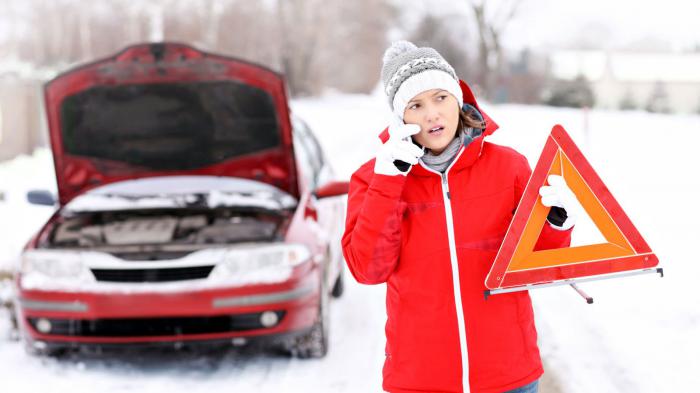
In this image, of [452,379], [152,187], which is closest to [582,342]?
[152,187]

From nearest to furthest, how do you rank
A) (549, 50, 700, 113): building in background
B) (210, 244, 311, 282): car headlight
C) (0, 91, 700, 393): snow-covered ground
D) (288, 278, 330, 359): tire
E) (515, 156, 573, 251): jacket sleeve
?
(515, 156, 573, 251): jacket sleeve
(0, 91, 700, 393): snow-covered ground
(210, 244, 311, 282): car headlight
(288, 278, 330, 359): tire
(549, 50, 700, 113): building in background

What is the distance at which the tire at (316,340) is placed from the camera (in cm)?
541

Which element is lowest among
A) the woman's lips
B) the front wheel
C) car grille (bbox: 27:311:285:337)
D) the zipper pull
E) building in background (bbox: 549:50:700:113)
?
the front wheel

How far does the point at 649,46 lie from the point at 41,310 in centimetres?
11721

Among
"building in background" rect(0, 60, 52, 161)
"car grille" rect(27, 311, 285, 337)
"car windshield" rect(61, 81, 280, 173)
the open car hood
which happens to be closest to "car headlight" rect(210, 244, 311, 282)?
"car grille" rect(27, 311, 285, 337)

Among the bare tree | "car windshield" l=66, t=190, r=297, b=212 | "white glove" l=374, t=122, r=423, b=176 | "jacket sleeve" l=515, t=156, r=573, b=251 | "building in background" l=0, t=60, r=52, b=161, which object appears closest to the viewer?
"white glove" l=374, t=122, r=423, b=176

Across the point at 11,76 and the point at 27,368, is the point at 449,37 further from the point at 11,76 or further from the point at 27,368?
the point at 27,368

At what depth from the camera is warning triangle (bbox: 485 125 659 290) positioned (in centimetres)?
245

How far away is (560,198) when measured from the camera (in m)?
2.48

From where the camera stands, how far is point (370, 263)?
2412 millimetres

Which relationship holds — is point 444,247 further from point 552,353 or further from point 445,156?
point 552,353

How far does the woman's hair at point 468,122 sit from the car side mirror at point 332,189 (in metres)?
3.32

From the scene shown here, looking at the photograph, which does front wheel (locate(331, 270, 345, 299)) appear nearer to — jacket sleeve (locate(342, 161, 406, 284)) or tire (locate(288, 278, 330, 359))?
tire (locate(288, 278, 330, 359))

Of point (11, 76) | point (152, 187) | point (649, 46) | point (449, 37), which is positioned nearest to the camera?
point (152, 187)
